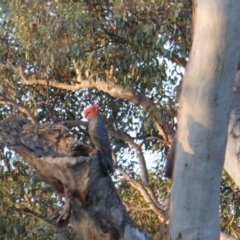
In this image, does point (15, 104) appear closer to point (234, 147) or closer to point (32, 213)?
point (32, 213)

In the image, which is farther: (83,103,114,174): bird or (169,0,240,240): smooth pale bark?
(83,103,114,174): bird

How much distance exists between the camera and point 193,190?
3416 mm

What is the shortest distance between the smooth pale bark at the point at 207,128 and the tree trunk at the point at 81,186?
406 mm

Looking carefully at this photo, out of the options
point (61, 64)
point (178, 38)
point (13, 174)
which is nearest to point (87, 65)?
point (61, 64)

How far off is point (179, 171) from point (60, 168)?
0.69m

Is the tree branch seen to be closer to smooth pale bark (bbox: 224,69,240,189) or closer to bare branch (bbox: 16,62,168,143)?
bare branch (bbox: 16,62,168,143)

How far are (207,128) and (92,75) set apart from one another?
3.99 meters

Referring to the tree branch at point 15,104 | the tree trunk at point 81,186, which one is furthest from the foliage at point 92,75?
the tree trunk at point 81,186

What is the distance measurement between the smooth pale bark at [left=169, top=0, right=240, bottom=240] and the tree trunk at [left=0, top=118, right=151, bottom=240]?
0.41 metres

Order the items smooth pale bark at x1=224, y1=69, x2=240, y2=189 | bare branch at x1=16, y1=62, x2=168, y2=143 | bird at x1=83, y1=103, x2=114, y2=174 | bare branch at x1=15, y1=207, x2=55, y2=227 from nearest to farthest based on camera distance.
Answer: smooth pale bark at x1=224, y1=69, x2=240, y2=189, bird at x1=83, y1=103, x2=114, y2=174, bare branch at x1=16, y1=62, x2=168, y2=143, bare branch at x1=15, y1=207, x2=55, y2=227

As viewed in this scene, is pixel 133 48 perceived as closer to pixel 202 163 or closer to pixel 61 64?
pixel 61 64

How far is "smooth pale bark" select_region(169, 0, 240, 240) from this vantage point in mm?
3424

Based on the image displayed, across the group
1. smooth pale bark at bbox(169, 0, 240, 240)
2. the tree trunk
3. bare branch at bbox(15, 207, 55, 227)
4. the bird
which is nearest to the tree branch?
bare branch at bbox(15, 207, 55, 227)

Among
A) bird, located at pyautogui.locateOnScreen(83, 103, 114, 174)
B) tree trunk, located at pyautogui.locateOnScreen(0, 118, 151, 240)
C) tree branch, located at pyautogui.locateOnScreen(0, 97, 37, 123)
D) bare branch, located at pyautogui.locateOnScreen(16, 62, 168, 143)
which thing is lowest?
tree trunk, located at pyautogui.locateOnScreen(0, 118, 151, 240)
